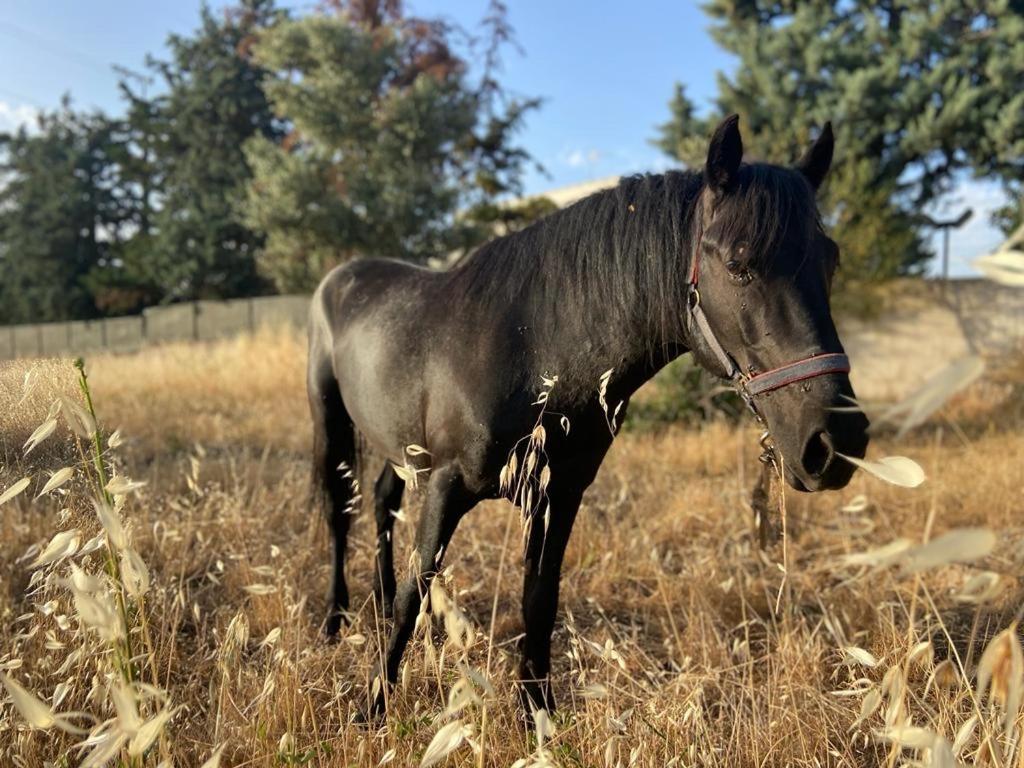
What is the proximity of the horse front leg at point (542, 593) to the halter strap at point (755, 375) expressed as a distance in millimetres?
775

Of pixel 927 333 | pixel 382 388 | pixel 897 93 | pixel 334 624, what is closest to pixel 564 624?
pixel 334 624

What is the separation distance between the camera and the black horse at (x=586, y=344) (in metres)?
1.64

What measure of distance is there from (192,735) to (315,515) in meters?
1.91

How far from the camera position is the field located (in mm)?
1382

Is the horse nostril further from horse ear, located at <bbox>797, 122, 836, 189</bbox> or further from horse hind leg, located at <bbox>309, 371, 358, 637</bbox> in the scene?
horse hind leg, located at <bbox>309, 371, 358, 637</bbox>

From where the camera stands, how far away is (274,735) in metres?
1.89

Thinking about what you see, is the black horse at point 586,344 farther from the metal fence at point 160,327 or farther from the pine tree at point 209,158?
the pine tree at point 209,158

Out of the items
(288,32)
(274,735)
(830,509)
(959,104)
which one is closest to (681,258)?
(274,735)

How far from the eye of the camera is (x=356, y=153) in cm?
1460

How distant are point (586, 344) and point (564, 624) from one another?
131 centimetres

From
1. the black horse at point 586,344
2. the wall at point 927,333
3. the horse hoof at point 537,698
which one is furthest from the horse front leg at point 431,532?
the wall at point 927,333

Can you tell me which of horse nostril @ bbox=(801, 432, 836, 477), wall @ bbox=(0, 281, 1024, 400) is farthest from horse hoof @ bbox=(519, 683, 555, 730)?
wall @ bbox=(0, 281, 1024, 400)

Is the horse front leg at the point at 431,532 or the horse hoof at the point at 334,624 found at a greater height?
the horse front leg at the point at 431,532

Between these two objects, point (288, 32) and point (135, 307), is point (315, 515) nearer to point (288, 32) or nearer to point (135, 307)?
point (288, 32)
